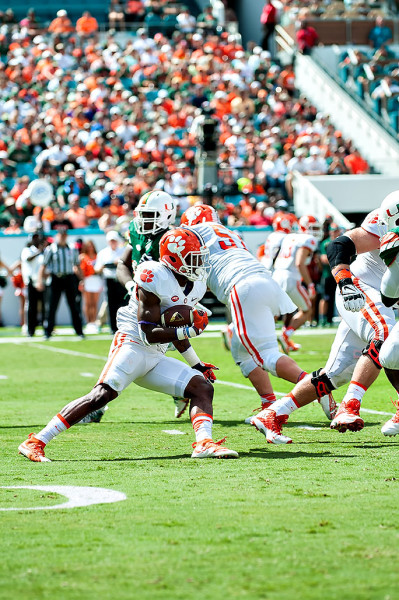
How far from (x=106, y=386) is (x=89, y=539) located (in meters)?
2.29

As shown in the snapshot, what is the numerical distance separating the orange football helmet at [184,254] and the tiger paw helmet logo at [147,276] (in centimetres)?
14

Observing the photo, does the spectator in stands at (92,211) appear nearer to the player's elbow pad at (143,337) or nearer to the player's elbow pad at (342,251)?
the player's elbow pad at (342,251)

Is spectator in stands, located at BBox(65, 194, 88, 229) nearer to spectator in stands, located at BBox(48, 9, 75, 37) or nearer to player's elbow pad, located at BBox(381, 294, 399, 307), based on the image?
spectator in stands, located at BBox(48, 9, 75, 37)

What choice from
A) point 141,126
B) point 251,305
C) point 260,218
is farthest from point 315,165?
point 251,305

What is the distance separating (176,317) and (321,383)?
1.17 metres

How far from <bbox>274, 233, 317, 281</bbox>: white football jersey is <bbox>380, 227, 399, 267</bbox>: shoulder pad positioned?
25.9 feet

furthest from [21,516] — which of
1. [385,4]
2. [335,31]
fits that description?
[385,4]

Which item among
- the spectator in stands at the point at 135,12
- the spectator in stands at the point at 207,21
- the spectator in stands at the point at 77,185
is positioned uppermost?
the spectator in stands at the point at 135,12

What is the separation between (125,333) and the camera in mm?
6828

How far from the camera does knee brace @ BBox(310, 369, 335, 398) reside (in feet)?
23.1

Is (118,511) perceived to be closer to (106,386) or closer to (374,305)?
(106,386)

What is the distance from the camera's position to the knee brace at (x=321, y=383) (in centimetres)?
705

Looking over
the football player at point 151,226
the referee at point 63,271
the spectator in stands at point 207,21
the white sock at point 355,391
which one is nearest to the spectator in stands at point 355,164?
the spectator in stands at point 207,21

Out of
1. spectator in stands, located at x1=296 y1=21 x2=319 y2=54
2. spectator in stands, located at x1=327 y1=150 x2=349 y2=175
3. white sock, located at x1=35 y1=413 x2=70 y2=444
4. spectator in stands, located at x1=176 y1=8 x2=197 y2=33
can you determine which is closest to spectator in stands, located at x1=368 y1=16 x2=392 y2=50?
spectator in stands, located at x1=296 y1=21 x2=319 y2=54
